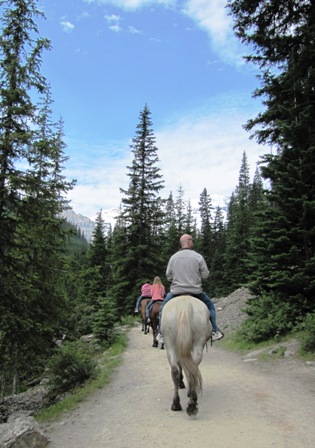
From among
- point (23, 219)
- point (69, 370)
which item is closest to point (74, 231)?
point (23, 219)

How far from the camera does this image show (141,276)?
2862 cm

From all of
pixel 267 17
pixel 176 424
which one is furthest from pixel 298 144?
pixel 176 424

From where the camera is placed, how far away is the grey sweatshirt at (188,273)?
5.89 meters

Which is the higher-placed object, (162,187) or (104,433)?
(162,187)

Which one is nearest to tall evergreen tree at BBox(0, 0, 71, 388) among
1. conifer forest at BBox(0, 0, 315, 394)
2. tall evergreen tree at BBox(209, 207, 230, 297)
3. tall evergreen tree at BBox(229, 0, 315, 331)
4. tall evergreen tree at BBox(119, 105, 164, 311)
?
conifer forest at BBox(0, 0, 315, 394)

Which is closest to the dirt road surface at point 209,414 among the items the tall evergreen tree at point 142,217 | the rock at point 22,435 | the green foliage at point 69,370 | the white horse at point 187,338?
the rock at point 22,435

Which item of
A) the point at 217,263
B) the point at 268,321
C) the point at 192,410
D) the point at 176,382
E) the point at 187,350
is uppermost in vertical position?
the point at 217,263

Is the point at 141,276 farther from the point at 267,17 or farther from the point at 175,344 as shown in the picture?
the point at 175,344

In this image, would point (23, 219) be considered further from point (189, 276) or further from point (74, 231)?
point (189, 276)

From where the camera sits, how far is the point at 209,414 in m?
5.05

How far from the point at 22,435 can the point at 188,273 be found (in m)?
3.28

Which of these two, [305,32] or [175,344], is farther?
[305,32]

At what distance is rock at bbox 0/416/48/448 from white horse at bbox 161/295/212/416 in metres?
1.99

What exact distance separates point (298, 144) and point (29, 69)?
28.2ft
